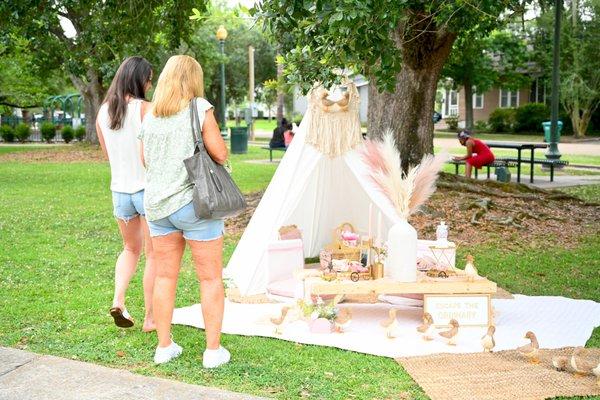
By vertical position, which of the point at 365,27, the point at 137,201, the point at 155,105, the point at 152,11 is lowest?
the point at 137,201

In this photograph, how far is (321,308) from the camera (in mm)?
5613

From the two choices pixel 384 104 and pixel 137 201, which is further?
pixel 384 104

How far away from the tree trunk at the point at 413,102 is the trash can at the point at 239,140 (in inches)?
545

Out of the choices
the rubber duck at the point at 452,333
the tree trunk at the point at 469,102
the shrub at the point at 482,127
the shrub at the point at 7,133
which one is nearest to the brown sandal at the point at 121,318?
the rubber duck at the point at 452,333

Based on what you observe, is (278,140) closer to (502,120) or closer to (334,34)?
(334,34)

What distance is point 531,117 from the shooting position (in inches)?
1588

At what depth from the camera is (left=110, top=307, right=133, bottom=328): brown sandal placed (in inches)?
214

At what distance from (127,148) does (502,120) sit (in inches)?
1536

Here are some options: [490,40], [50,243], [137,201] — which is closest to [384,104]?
[50,243]

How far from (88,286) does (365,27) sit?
11.2 feet

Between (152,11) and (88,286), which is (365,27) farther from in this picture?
(152,11)

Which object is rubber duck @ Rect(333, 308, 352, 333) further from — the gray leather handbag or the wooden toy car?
the gray leather handbag

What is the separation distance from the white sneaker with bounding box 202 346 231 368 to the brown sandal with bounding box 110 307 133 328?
92cm

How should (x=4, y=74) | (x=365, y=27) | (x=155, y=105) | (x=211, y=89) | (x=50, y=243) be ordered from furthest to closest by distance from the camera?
(x=211, y=89)
(x=4, y=74)
(x=50, y=243)
(x=365, y=27)
(x=155, y=105)
